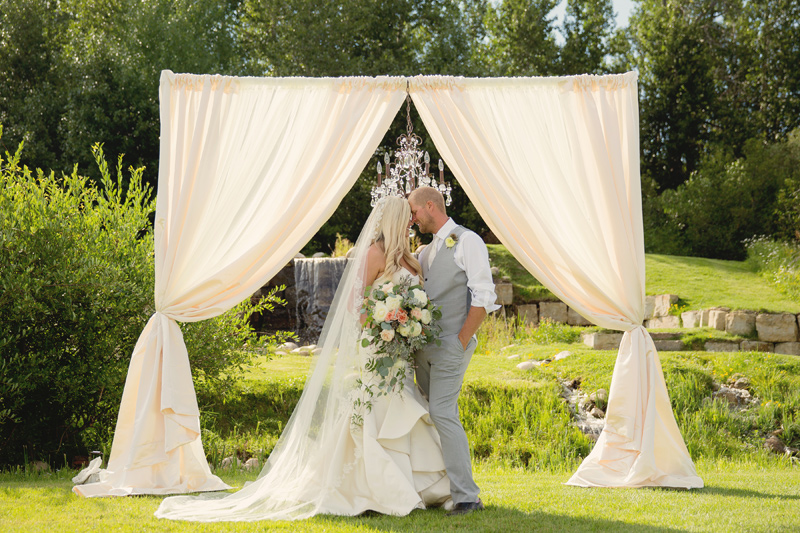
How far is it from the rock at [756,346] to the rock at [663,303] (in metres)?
1.69

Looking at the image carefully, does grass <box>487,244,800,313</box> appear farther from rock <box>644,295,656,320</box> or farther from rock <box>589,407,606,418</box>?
rock <box>589,407,606,418</box>

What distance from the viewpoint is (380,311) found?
12.3 ft

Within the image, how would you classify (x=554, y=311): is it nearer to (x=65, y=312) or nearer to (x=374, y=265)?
(x=65, y=312)

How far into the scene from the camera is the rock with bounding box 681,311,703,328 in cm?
1021

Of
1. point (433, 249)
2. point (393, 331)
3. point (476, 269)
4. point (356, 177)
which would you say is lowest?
point (393, 331)

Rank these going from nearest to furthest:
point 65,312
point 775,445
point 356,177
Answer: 1. point 356,177
2. point 65,312
3. point 775,445

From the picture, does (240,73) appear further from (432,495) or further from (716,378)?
(432,495)

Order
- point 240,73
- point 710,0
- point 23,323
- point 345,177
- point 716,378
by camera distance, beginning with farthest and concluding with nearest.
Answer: point 710,0
point 240,73
point 716,378
point 23,323
point 345,177

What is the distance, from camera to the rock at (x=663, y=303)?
36.1 feet

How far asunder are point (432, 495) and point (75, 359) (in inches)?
129

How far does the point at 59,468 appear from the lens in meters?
5.58

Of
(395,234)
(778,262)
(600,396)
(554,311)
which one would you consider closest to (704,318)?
(554,311)

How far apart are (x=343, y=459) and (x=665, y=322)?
27.1 feet

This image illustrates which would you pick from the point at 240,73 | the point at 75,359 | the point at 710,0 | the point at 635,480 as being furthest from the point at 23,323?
the point at 710,0
